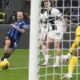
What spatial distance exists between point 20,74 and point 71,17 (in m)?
2.48

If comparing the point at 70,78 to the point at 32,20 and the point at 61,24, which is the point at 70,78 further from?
the point at 32,20

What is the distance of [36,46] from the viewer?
16.6 ft

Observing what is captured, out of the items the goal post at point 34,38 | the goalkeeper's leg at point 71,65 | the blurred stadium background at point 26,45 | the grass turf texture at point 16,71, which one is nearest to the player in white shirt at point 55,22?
the blurred stadium background at point 26,45

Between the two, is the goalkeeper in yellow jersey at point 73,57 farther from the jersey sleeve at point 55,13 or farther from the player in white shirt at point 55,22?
the jersey sleeve at point 55,13

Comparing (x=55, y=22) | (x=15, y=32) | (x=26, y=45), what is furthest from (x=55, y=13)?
(x=26, y=45)

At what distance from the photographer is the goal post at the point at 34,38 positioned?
197 inches

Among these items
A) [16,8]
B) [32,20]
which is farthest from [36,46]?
[16,8]

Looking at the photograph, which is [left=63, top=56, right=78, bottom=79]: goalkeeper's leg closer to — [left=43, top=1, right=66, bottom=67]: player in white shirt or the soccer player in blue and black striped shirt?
[left=43, top=1, right=66, bottom=67]: player in white shirt

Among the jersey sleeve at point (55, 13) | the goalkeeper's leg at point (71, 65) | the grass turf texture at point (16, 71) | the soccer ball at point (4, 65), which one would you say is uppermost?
the jersey sleeve at point (55, 13)

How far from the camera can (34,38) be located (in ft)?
16.5

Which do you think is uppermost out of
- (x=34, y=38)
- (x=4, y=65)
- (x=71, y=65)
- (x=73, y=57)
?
(x=34, y=38)

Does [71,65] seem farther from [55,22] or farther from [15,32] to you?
[15,32]

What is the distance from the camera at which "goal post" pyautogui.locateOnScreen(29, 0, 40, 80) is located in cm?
500

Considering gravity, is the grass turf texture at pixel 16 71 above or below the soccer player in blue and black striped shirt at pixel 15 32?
below
